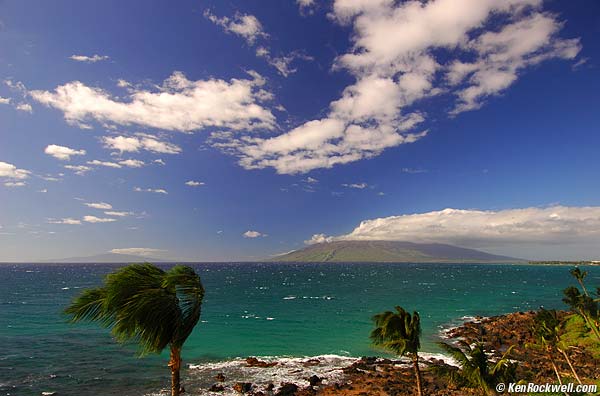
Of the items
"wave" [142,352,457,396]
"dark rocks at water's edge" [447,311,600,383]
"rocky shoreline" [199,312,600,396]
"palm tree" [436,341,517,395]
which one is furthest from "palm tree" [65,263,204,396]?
"wave" [142,352,457,396]

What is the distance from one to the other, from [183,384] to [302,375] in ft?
48.6

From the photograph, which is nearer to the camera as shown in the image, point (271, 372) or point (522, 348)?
point (271, 372)

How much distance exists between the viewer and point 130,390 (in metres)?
38.6

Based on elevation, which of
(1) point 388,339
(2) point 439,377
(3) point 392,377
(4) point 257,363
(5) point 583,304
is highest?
(5) point 583,304

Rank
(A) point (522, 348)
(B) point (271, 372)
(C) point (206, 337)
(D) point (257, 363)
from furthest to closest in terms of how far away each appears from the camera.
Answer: (C) point (206, 337)
(A) point (522, 348)
(D) point (257, 363)
(B) point (271, 372)

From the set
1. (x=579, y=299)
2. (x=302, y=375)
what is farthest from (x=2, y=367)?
(x=579, y=299)

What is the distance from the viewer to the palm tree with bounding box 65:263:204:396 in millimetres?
7590

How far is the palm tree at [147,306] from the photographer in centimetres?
759

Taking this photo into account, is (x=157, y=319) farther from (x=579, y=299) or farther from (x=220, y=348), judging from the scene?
(x=220, y=348)

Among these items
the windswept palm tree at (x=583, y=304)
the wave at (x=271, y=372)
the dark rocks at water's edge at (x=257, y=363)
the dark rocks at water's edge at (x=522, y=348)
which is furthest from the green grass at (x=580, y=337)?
the dark rocks at water's edge at (x=257, y=363)

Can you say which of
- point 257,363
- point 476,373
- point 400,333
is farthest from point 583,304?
point 257,363

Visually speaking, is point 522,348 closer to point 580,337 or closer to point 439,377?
point 580,337

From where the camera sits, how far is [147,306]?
789cm

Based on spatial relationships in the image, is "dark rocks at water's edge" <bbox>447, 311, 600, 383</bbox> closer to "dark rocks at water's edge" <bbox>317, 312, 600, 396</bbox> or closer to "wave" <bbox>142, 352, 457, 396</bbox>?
"dark rocks at water's edge" <bbox>317, 312, 600, 396</bbox>
